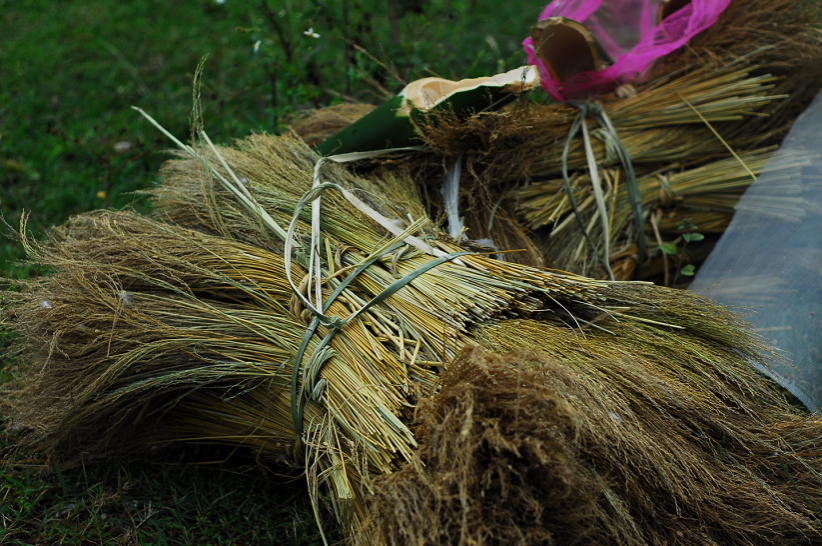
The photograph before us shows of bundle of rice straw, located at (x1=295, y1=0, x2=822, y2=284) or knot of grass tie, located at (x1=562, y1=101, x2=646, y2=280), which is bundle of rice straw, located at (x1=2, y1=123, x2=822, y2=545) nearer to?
bundle of rice straw, located at (x1=295, y1=0, x2=822, y2=284)

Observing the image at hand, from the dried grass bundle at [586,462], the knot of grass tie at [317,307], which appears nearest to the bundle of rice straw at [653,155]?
the knot of grass tie at [317,307]

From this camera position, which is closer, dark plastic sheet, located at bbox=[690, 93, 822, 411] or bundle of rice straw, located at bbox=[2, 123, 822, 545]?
bundle of rice straw, located at bbox=[2, 123, 822, 545]

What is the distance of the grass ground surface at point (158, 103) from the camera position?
1698 mm

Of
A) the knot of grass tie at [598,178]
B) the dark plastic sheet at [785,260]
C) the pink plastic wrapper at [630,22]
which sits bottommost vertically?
the dark plastic sheet at [785,260]

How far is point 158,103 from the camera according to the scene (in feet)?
10.4

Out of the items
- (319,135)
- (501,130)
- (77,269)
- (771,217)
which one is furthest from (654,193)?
(77,269)

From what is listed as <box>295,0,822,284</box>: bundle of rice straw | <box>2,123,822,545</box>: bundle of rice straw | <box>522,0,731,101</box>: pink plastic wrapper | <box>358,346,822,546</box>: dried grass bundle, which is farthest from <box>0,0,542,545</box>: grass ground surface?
<box>358,346,822,546</box>: dried grass bundle

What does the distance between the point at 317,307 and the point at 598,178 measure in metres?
1.07

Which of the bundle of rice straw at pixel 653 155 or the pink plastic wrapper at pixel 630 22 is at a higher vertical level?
the pink plastic wrapper at pixel 630 22

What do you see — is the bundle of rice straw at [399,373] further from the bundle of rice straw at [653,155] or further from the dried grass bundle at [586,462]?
the bundle of rice straw at [653,155]

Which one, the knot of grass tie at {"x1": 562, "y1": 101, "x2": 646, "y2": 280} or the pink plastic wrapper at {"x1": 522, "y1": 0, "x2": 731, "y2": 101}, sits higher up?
the pink plastic wrapper at {"x1": 522, "y1": 0, "x2": 731, "y2": 101}

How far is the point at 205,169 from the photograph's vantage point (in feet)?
6.41

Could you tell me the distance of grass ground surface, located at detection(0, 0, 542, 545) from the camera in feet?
5.57

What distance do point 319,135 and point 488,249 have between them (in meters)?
0.90
